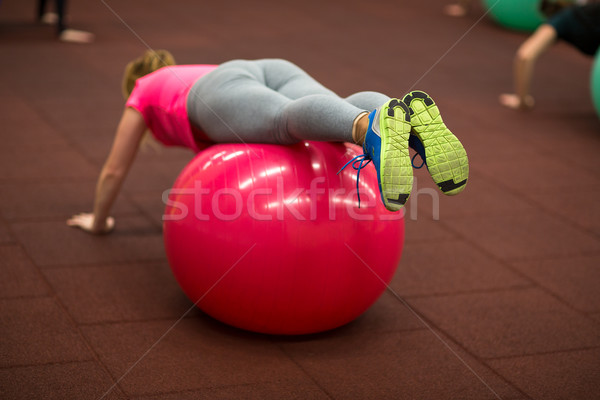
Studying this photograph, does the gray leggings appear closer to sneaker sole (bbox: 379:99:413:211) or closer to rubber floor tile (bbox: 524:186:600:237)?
sneaker sole (bbox: 379:99:413:211)

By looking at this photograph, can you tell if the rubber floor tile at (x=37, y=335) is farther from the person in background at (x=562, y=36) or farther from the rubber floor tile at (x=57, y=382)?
the person in background at (x=562, y=36)

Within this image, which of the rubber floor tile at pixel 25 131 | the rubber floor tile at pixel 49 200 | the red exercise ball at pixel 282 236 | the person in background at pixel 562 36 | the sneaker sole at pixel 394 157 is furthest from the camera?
the person in background at pixel 562 36

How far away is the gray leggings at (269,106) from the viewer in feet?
6.53

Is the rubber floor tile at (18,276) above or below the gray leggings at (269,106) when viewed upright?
below

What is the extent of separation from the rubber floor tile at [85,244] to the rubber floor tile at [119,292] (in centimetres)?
7

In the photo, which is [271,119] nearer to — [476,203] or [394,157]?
[394,157]

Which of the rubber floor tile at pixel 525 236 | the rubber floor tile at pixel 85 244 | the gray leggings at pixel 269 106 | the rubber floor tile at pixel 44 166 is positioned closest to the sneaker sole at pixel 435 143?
the gray leggings at pixel 269 106

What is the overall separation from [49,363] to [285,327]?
70 centimetres

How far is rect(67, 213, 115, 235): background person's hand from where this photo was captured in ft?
9.44

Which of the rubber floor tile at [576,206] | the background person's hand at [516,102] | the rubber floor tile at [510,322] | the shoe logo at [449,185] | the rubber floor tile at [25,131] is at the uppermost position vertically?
the shoe logo at [449,185]

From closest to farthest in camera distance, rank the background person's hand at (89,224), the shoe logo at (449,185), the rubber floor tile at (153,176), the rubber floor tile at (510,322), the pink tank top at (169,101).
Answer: the shoe logo at (449,185), the rubber floor tile at (510,322), the pink tank top at (169,101), the background person's hand at (89,224), the rubber floor tile at (153,176)

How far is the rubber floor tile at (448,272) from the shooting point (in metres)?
2.66

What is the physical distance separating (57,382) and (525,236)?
205 cm

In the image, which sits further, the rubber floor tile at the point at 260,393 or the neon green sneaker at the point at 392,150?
the rubber floor tile at the point at 260,393
